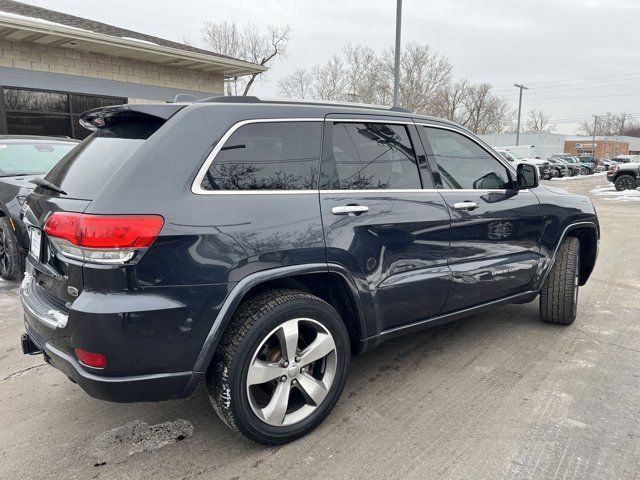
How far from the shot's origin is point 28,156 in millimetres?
6137

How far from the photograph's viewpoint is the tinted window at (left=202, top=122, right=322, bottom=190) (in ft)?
7.95

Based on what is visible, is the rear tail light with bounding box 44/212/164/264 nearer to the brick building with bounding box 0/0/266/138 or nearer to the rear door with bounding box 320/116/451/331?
the rear door with bounding box 320/116/451/331

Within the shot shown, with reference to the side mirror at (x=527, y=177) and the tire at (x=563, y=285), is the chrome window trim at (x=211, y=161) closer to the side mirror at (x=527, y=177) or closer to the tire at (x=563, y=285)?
the side mirror at (x=527, y=177)

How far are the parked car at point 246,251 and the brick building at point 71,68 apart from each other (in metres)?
10.2

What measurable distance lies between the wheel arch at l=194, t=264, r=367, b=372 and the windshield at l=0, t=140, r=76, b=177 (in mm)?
4639

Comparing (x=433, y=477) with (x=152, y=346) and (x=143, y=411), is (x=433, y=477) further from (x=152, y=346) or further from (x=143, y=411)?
(x=143, y=411)

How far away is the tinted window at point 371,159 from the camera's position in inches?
112

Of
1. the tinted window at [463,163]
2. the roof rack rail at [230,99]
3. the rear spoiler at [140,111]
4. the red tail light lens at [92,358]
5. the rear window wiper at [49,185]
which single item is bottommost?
the red tail light lens at [92,358]

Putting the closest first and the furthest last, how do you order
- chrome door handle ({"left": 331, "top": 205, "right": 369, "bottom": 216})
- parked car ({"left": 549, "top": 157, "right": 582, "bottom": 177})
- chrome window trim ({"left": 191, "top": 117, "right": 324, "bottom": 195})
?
chrome window trim ({"left": 191, "top": 117, "right": 324, "bottom": 195}), chrome door handle ({"left": 331, "top": 205, "right": 369, "bottom": 216}), parked car ({"left": 549, "top": 157, "right": 582, "bottom": 177})

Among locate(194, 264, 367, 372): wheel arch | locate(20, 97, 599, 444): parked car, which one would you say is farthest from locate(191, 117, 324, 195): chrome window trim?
locate(194, 264, 367, 372): wheel arch

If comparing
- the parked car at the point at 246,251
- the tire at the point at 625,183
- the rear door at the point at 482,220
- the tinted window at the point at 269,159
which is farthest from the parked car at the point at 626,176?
the tinted window at the point at 269,159

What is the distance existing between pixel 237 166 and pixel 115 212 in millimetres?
632

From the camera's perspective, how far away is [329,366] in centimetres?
278

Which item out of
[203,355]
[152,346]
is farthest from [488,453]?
[152,346]
